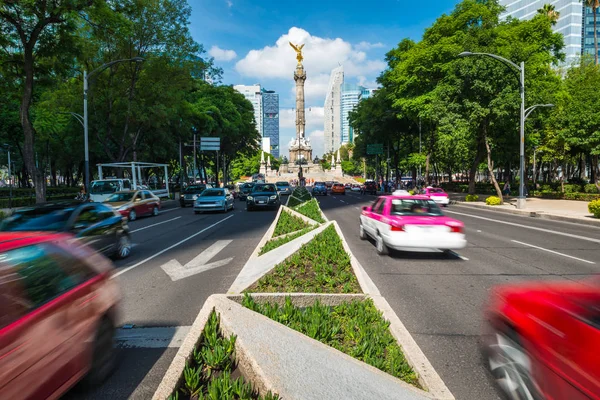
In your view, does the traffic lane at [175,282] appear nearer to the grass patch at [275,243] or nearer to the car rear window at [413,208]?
the grass patch at [275,243]

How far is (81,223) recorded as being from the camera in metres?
8.40

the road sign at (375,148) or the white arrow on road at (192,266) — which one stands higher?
the road sign at (375,148)

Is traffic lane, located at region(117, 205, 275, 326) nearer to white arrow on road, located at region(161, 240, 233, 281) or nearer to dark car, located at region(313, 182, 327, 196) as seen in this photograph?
white arrow on road, located at region(161, 240, 233, 281)

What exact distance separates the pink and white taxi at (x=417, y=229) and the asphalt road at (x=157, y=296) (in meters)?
3.46

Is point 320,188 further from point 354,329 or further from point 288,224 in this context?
point 354,329

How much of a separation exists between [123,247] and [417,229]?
7.00 m

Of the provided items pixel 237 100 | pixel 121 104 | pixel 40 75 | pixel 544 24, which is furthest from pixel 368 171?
pixel 40 75

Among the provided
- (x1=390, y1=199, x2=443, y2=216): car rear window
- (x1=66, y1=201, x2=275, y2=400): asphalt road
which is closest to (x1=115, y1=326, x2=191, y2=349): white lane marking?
(x1=66, y1=201, x2=275, y2=400): asphalt road

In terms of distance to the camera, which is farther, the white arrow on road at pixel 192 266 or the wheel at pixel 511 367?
the white arrow on road at pixel 192 266

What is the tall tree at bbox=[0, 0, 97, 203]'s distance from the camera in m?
16.6

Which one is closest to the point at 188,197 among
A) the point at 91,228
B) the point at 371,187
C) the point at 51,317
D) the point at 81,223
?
the point at 91,228

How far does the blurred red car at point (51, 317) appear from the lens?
104 inches

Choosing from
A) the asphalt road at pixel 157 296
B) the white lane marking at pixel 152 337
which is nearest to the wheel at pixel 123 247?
the asphalt road at pixel 157 296

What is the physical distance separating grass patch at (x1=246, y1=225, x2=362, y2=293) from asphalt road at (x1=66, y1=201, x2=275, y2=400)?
105 cm
